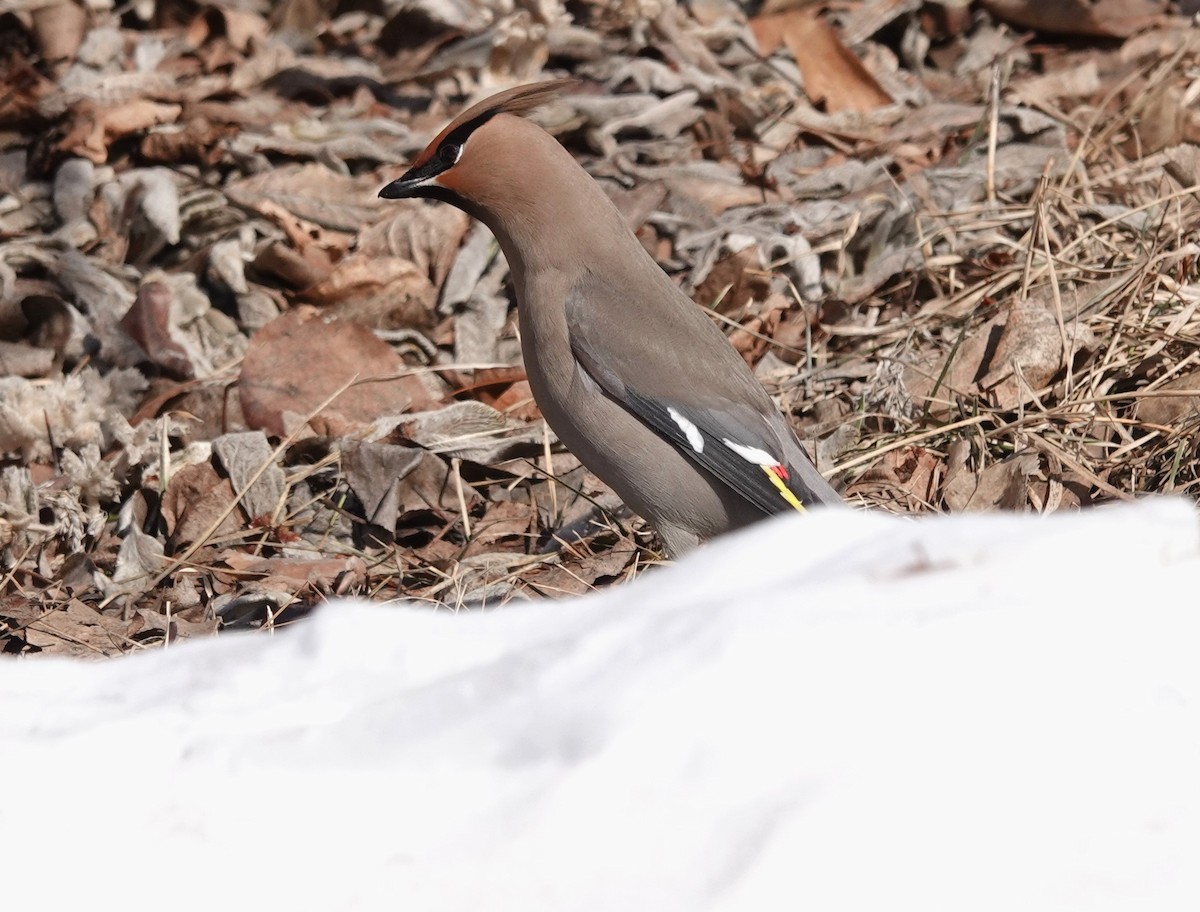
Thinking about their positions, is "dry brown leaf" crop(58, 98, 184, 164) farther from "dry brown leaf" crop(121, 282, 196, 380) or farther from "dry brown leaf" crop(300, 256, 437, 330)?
"dry brown leaf" crop(300, 256, 437, 330)

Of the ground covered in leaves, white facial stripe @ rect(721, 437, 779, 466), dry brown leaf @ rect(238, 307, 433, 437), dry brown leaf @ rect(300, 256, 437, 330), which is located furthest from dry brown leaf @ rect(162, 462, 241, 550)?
white facial stripe @ rect(721, 437, 779, 466)

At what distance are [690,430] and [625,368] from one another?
192 mm

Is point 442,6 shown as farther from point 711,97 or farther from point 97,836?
point 97,836

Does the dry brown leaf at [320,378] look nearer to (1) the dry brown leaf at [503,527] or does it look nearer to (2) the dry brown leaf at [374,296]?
(2) the dry brown leaf at [374,296]

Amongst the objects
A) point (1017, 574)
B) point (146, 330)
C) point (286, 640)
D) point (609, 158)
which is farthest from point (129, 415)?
point (1017, 574)

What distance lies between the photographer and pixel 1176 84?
5406 millimetres

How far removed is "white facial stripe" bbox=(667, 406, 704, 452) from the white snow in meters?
1.91

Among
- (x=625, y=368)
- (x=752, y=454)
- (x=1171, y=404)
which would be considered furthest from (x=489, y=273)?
(x=1171, y=404)

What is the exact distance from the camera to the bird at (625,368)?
11.6 feet

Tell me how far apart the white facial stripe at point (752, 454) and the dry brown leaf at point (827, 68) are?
103 inches

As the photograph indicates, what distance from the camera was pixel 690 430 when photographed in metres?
3.56

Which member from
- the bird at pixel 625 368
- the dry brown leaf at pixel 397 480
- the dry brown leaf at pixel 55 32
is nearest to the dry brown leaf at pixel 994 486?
the bird at pixel 625 368

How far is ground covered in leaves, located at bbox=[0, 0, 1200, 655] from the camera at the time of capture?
3787 millimetres

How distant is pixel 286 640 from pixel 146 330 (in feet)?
10.1
